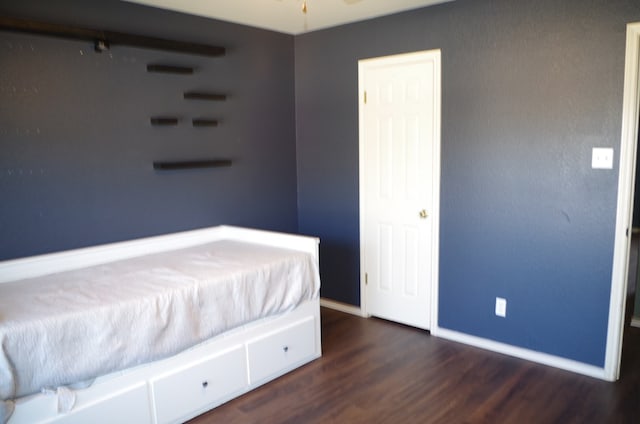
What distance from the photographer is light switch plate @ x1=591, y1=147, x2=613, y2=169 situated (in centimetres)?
274

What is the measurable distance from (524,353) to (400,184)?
1410mm

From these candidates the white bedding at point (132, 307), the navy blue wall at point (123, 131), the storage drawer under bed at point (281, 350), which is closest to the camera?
the white bedding at point (132, 307)

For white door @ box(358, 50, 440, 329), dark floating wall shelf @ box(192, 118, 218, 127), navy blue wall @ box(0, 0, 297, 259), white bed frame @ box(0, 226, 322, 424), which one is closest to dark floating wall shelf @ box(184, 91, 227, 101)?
navy blue wall @ box(0, 0, 297, 259)

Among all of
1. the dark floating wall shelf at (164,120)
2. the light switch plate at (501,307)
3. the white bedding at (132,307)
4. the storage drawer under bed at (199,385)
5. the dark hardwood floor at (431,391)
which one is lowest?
the dark hardwood floor at (431,391)

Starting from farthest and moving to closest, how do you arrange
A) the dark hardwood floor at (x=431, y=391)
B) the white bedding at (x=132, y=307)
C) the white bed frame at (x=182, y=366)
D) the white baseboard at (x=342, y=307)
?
the white baseboard at (x=342, y=307) < the dark hardwood floor at (x=431, y=391) < the white bed frame at (x=182, y=366) < the white bedding at (x=132, y=307)

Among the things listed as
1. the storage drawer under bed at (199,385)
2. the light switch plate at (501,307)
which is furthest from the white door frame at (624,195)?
the storage drawer under bed at (199,385)

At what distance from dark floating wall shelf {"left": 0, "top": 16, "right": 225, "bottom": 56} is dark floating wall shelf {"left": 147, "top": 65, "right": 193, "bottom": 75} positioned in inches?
4.4

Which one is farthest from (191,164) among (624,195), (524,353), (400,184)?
(624,195)

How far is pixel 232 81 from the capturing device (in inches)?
146

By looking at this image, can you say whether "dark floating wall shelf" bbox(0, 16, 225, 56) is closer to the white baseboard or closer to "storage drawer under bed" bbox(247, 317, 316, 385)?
"storage drawer under bed" bbox(247, 317, 316, 385)

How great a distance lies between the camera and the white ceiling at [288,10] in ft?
10.5

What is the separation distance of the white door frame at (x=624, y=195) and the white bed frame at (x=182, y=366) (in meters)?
1.74

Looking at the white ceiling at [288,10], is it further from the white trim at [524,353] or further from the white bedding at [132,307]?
the white trim at [524,353]

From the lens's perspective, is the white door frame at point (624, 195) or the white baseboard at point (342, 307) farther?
the white baseboard at point (342, 307)
